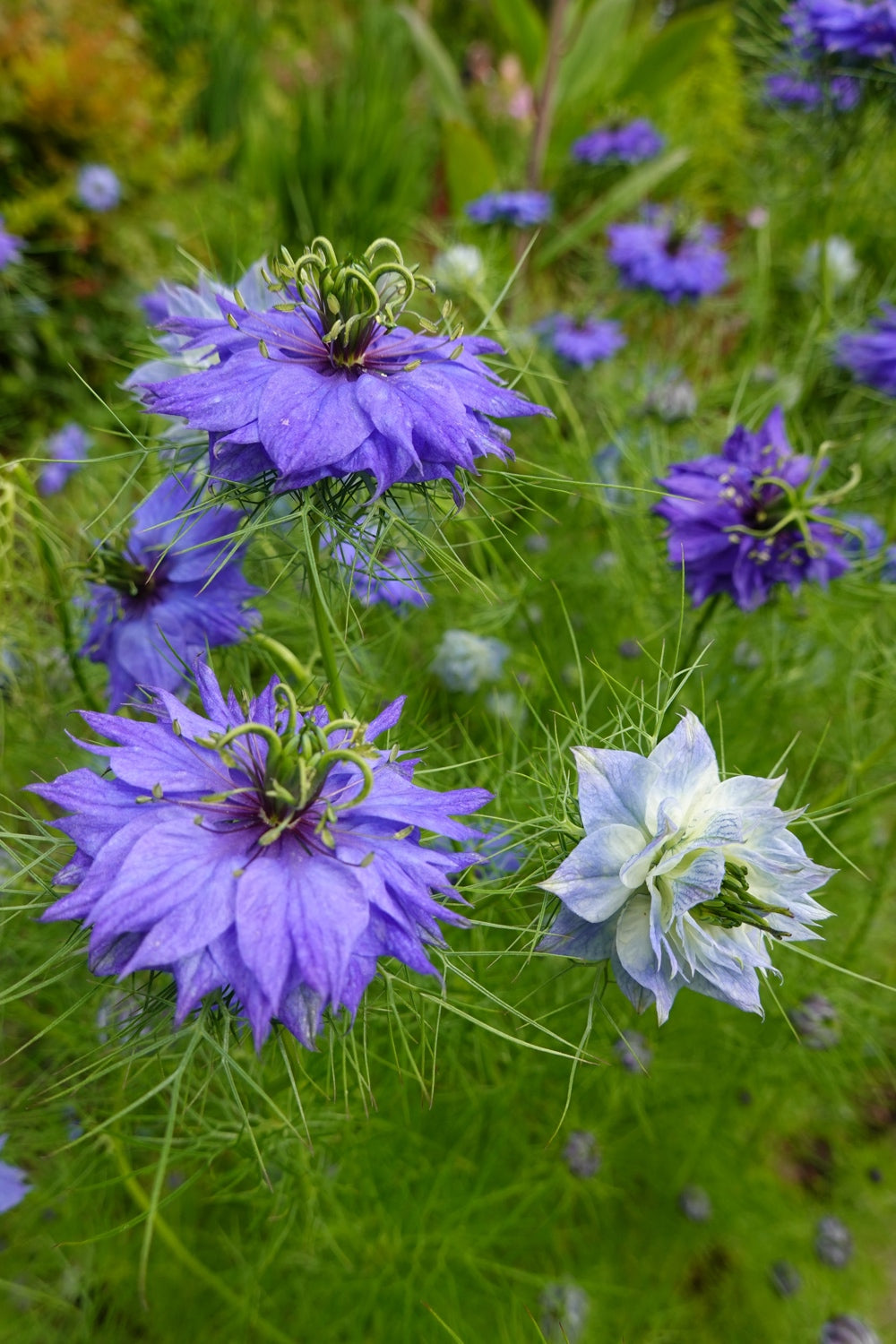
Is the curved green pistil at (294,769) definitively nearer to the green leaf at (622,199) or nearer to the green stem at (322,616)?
the green stem at (322,616)

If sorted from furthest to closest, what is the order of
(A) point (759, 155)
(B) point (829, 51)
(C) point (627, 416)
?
(A) point (759, 155) < (C) point (627, 416) < (B) point (829, 51)

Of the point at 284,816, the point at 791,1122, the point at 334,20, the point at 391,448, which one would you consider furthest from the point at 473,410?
the point at 334,20

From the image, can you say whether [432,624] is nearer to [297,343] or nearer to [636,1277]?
[297,343]

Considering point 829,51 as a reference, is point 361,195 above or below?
below

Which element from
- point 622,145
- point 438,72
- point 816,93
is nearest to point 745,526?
point 816,93

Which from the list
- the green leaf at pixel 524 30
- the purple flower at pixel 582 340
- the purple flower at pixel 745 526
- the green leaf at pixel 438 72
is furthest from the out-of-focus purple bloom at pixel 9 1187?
the green leaf at pixel 524 30

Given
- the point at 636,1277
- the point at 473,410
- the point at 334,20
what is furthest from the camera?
the point at 334,20
